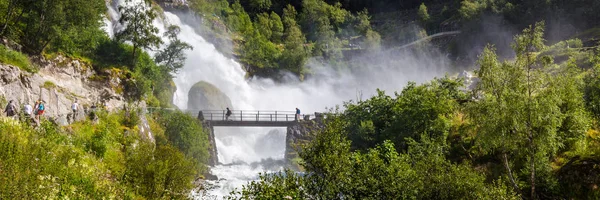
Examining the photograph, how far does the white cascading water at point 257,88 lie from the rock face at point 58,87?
10.5 meters

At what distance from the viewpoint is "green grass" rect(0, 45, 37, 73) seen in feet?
85.2

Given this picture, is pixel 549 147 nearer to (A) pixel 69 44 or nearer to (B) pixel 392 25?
(A) pixel 69 44

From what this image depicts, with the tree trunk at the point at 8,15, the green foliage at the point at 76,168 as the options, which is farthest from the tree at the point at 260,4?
the green foliage at the point at 76,168

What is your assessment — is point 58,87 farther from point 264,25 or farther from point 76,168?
point 264,25

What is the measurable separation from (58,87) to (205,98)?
24.9m

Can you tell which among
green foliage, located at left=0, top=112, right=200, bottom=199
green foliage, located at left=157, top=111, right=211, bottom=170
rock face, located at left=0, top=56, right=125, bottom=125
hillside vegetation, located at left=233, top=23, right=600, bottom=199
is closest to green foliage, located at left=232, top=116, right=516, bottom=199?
hillside vegetation, located at left=233, top=23, right=600, bottom=199

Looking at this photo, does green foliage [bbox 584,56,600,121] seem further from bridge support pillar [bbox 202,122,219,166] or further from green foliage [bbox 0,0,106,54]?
green foliage [bbox 0,0,106,54]

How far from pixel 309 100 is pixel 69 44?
4506 centimetres

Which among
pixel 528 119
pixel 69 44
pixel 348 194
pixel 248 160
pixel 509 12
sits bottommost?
pixel 248 160

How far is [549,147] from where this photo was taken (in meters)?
17.6

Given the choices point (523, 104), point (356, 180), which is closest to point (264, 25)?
point (523, 104)

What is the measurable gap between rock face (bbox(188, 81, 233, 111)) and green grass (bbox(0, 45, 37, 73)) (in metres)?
25.8

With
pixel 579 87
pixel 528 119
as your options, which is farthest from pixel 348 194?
pixel 579 87

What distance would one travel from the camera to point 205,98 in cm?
5419
